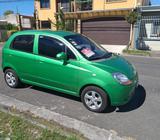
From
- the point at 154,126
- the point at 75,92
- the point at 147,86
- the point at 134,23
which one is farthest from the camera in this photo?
the point at 134,23

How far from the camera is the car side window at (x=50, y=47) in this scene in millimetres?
4320

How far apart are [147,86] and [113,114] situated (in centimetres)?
234

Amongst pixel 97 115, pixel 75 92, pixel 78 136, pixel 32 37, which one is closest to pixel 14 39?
pixel 32 37

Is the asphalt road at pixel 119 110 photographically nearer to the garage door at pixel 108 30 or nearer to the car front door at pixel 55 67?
the car front door at pixel 55 67

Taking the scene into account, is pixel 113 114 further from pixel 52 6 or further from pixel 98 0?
pixel 52 6

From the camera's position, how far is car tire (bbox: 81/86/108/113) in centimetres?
391

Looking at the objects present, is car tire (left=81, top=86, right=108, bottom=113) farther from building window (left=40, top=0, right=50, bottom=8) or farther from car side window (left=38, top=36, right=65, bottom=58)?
building window (left=40, top=0, right=50, bottom=8)

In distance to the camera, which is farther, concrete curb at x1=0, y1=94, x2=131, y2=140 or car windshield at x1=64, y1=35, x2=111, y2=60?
car windshield at x1=64, y1=35, x2=111, y2=60

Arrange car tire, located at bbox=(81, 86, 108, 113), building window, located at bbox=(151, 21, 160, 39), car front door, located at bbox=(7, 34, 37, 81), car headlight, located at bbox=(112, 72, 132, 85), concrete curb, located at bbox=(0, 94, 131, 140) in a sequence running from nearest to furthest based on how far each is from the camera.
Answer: concrete curb, located at bbox=(0, 94, 131, 140), car headlight, located at bbox=(112, 72, 132, 85), car tire, located at bbox=(81, 86, 108, 113), car front door, located at bbox=(7, 34, 37, 81), building window, located at bbox=(151, 21, 160, 39)

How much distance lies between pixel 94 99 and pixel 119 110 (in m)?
0.66

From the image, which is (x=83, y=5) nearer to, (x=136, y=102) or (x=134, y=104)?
(x=136, y=102)


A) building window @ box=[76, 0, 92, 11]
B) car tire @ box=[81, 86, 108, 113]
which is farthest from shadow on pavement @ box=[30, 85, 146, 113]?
building window @ box=[76, 0, 92, 11]

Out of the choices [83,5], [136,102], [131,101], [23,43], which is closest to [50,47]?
[23,43]

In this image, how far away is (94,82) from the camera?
3877 millimetres
